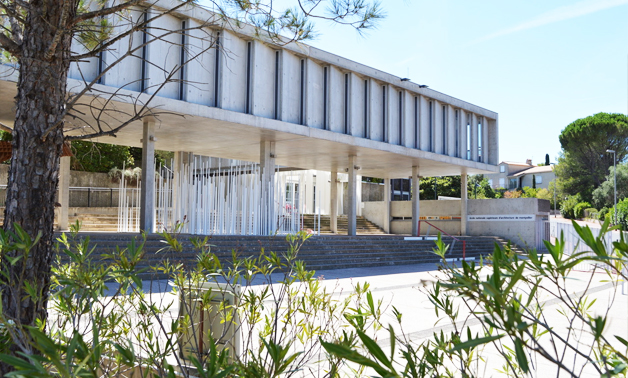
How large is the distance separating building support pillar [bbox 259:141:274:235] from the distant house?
6894 centimetres

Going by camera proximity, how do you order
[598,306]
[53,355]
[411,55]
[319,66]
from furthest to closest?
[319,66] < [598,306] < [411,55] < [53,355]

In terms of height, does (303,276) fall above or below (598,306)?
above

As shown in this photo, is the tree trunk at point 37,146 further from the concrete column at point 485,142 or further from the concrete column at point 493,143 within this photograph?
the concrete column at point 493,143

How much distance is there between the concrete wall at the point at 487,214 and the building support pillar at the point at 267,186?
11.8 metres

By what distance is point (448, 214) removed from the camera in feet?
92.8

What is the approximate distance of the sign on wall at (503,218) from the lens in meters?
25.3

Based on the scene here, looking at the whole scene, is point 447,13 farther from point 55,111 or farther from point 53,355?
point 53,355

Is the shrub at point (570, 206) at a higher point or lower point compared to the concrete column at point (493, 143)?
lower

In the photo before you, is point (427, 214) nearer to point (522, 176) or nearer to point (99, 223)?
point (99, 223)

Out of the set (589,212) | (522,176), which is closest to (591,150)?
(589,212)

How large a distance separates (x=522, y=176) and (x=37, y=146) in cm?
8755

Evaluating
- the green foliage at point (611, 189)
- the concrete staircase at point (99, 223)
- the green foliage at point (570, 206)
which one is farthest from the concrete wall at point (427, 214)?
the green foliage at point (611, 189)

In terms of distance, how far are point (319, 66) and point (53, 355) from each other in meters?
17.8

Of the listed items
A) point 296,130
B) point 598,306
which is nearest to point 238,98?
point 296,130
